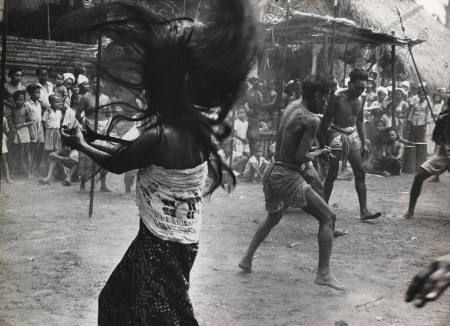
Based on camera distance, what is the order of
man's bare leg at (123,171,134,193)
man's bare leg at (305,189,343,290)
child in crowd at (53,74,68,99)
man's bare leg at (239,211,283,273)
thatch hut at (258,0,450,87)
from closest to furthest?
man's bare leg at (305,189,343,290)
man's bare leg at (239,211,283,273)
man's bare leg at (123,171,134,193)
child in crowd at (53,74,68,99)
thatch hut at (258,0,450,87)

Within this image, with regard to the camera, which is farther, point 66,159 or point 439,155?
point 66,159

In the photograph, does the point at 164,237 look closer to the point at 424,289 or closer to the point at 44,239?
the point at 424,289

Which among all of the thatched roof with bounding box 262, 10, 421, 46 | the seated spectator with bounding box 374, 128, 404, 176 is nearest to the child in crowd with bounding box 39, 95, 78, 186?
the thatched roof with bounding box 262, 10, 421, 46

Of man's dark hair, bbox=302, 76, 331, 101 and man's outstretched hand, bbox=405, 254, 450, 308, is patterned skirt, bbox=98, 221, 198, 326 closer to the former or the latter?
man's outstretched hand, bbox=405, 254, 450, 308

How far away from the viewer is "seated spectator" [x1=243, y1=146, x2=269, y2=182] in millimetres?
10812

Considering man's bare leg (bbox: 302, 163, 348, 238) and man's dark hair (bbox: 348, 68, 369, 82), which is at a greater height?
man's dark hair (bbox: 348, 68, 369, 82)

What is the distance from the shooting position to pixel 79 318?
4.10 metres

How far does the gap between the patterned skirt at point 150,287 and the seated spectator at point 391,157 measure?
35.9ft

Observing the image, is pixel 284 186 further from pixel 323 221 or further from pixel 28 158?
pixel 28 158

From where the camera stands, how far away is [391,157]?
13.1 m

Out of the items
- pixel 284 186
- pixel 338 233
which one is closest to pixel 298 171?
pixel 284 186

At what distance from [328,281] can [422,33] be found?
1567 cm

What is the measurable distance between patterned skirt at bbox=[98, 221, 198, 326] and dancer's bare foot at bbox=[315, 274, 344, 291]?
8.61 feet

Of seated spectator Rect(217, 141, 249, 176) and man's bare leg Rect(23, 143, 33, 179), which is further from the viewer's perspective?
seated spectator Rect(217, 141, 249, 176)
